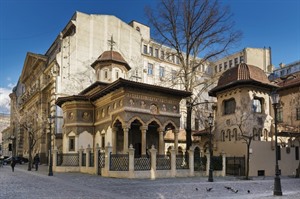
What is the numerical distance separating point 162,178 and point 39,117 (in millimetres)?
27284

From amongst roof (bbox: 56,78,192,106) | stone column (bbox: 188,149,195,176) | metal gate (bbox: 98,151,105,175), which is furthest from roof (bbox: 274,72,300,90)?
metal gate (bbox: 98,151,105,175)

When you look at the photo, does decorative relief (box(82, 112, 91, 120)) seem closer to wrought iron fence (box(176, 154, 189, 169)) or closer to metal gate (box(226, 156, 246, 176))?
wrought iron fence (box(176, 154, 189, 169))

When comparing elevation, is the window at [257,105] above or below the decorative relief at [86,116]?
above

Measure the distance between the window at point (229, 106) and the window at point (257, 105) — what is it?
5.74 feet

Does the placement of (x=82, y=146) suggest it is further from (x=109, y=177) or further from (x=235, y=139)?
(x=235, y=139)

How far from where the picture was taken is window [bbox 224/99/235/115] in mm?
28812

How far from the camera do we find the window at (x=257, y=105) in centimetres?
2779

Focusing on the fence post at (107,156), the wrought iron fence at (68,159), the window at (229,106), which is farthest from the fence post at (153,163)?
the window at (229,106)

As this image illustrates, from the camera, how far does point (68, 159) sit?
92.8 feet

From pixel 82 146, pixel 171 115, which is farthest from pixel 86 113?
pixel 171 115

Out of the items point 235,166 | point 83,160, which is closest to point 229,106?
point 235,166

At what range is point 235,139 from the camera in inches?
1098

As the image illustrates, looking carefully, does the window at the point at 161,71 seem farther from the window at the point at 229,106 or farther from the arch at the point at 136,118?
the arch at the point at 136,118

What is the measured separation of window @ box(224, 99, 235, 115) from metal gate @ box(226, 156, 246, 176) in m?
4.34
